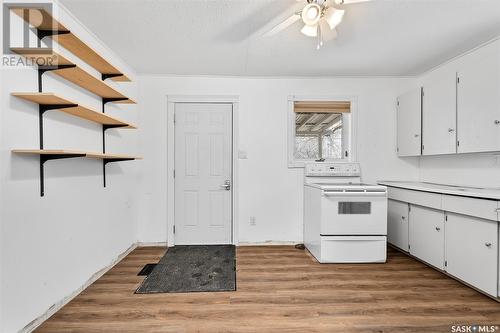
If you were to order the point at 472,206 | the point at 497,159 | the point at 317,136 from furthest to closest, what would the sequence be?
1. the point at 317,136
2. the point at 497,159
3. the point at 472,206

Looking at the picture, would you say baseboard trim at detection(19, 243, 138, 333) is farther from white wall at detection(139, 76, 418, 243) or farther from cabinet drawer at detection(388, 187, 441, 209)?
cabinet drawer at detection(388, 187, 441, 209)

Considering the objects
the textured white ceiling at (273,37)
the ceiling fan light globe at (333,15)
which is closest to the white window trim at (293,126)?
the textured white ceiling at (273,37)

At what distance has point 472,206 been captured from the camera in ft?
7.18

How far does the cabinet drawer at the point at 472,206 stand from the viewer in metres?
2.02

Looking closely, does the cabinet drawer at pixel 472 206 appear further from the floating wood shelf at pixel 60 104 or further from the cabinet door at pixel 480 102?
the floating wood shelf at pixel 60 104

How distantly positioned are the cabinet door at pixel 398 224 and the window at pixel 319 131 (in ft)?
3.06

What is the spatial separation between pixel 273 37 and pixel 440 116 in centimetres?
215

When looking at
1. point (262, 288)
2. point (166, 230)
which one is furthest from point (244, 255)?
point (166, 230)

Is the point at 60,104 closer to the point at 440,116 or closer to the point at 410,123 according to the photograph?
the point at 440,116

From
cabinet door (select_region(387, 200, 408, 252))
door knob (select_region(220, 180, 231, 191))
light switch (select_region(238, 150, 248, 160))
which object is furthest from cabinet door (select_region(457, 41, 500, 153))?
door knob (select_region(220, 180, 231, 191))

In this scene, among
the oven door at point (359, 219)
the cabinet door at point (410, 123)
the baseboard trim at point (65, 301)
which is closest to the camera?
the baseboard trim at point (65, 301)

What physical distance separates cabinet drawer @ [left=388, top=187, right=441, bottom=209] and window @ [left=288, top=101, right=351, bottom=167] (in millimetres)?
805

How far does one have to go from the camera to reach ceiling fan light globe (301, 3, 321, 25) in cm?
173

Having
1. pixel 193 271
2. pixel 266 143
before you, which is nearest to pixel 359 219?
pixel 266 143
